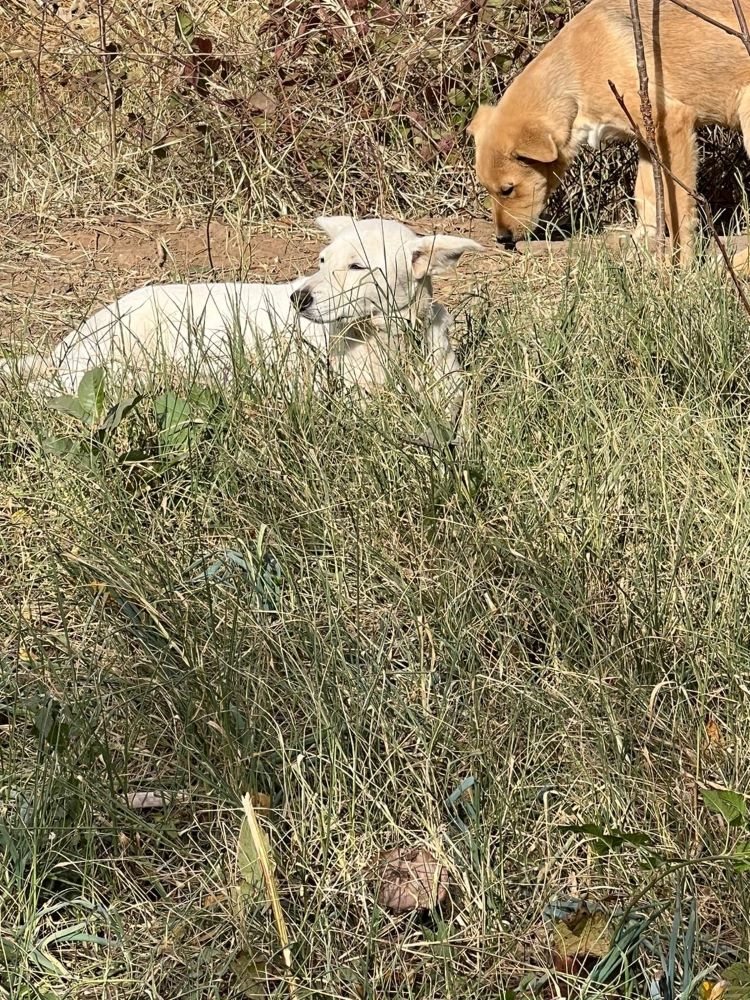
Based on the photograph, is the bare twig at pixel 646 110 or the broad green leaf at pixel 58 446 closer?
the bare twig at pixel 646 110

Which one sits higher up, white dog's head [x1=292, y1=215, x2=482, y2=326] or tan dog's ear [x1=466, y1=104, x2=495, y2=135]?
tan dog's ear [x1=466, y1=104, x2=495, y2=135]

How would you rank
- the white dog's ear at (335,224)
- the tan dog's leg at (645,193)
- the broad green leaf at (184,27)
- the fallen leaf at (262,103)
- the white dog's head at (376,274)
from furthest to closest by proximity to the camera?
the broad green leaf at (184,27) → the fallen leaf at (262,103) → the tan dog's leg at (645,193) → the white dog's ear at (335,224) → the white dog's head at (376,274)

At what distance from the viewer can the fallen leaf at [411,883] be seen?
1.84 metres

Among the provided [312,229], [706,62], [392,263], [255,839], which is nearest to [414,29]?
[312,229]

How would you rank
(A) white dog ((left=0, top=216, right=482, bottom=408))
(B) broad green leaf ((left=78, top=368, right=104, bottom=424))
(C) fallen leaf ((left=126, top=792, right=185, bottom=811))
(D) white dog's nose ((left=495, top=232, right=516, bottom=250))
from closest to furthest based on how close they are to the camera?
1. (C) fallen leaf ((left=126, top=792, right=185, bottom=811))
2. (B) broad green leaf ((left=78, top=368, right=104, bottom=424))
3. (A) white dog ((left=0, top=216, right=482, bottom=408))
4. (D) white dog's nose ((left=495, top=232, right=516, bottom=250))

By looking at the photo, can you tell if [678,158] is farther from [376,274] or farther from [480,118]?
[376,274]

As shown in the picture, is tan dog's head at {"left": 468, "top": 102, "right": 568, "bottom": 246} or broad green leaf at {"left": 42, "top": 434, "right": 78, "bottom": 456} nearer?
broad green leaf at {"left": 42, "top": 434, "right": 78, "bottom": 456}

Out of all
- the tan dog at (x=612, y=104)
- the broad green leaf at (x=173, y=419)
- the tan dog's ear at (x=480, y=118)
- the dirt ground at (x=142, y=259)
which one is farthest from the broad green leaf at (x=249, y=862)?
the tan dog's ear at (x=480, y=118)

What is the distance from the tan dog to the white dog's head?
4.99 feet

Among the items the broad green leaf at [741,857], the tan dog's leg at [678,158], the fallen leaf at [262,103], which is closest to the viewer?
the broad green leaf at [741,857]

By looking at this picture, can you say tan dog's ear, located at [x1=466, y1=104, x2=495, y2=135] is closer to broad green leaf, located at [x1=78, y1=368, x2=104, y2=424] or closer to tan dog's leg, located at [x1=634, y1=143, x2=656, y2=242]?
tan dog's leg, located at [x1=634, y1=143, x2=656, y2=242]

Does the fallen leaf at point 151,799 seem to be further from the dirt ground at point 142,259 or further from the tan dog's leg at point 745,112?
the tan dog's leg at point 745,112

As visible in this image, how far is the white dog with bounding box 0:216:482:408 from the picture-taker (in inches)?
131

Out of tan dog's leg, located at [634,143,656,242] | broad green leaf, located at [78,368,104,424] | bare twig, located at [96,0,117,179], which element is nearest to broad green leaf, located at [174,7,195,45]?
bare twig, located at [96,0,117,179]
